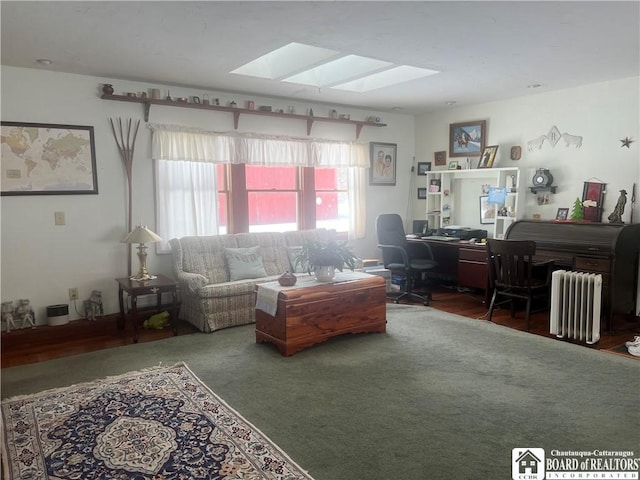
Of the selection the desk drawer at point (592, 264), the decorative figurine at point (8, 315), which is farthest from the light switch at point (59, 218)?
the desk drawer at point (592, 264)

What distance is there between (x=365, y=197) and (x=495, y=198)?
5.66ft

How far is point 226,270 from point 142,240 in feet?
3.11

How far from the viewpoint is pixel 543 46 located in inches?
142

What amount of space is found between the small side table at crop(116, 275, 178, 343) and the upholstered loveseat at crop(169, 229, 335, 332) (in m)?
0.19

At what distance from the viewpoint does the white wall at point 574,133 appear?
4.69 metres

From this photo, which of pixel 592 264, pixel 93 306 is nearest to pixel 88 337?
pixel 93 306

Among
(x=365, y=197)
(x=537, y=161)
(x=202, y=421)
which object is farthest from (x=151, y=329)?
(x=537, y=161)

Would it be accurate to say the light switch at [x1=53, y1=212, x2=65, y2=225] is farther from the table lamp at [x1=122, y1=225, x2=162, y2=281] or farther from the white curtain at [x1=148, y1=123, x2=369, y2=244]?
the white curtain at [x1=148, y1=123, x2=369, y2=244]

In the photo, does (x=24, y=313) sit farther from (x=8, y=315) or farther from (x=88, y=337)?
(x=88, y=337)

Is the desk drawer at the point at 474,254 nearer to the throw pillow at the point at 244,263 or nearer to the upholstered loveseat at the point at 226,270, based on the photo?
the upholstered loveseat at the point at 226,270

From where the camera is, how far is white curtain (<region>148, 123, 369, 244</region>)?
192 inches

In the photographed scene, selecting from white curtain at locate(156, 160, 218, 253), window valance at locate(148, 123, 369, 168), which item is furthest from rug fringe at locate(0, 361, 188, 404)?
window valance at locate(148, 123, 369, 168)

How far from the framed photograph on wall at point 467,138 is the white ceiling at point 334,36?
1.26 m

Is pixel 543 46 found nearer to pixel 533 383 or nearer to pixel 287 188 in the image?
pixel 533 383
